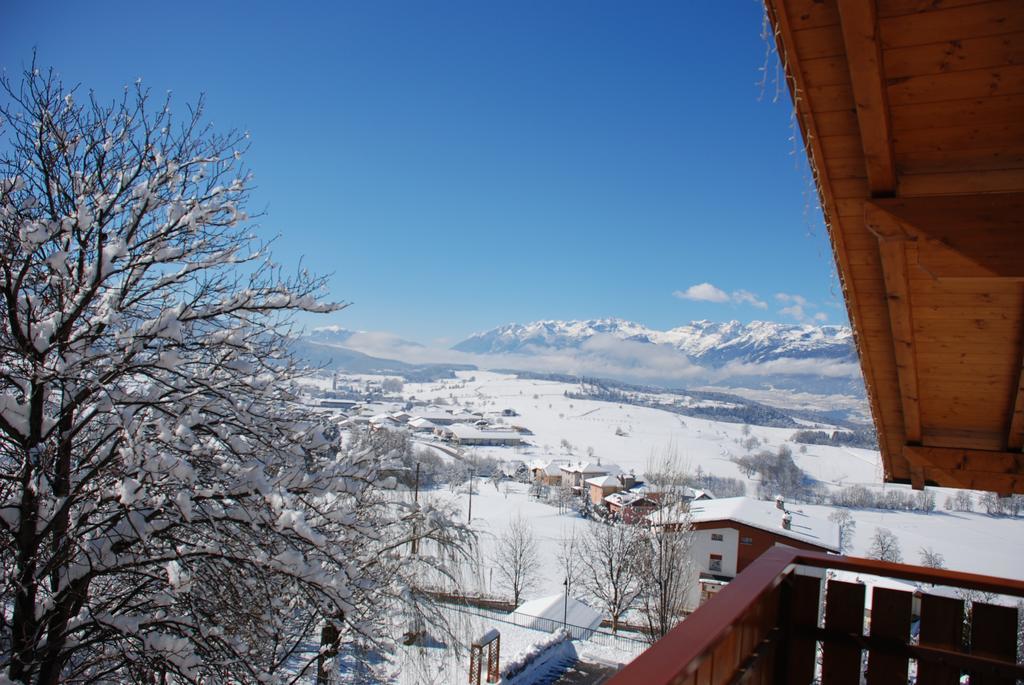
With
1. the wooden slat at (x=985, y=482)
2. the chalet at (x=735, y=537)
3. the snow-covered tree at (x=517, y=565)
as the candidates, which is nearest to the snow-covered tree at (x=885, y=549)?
the chalet at (x=735, y=537)

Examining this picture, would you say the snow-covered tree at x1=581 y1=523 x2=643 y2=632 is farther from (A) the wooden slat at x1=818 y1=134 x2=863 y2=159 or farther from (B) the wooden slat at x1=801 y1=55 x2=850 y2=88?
(B) the wooden slat at x1=801 y1=55 x2=850 y2=88

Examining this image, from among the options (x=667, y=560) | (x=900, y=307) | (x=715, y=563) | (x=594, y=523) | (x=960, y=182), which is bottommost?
(x=594, y=523)

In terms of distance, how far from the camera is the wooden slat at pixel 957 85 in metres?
1.97

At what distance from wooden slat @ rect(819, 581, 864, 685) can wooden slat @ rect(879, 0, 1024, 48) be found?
6.03 feet

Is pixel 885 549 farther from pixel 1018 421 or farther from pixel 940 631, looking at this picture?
pixel 940 631

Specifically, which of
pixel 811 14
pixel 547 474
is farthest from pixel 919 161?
pixel 547 474

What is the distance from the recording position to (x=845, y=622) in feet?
6.54

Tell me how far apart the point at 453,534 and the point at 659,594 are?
47.1 feet

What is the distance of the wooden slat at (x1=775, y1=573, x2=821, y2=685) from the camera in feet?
6.20

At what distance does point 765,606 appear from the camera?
1.63 metres

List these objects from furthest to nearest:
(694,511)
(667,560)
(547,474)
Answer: (547,474)
(694,511)
(667,560)

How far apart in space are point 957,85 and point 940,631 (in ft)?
6.18

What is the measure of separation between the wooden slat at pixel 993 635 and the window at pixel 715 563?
25670 millimetres

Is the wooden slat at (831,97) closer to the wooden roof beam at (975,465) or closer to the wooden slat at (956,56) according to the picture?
the wooden slat at (956,56)
